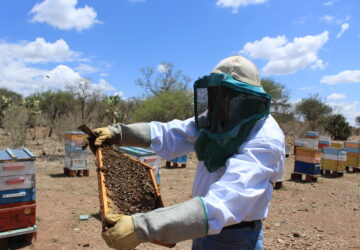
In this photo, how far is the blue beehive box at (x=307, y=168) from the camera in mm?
10629

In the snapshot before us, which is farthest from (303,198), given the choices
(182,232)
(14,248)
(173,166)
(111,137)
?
(182,232)

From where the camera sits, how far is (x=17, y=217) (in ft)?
15.3

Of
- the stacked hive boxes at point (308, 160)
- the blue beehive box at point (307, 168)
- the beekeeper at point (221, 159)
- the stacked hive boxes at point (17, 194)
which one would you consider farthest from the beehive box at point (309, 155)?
the beekeeper at point (221, 159)

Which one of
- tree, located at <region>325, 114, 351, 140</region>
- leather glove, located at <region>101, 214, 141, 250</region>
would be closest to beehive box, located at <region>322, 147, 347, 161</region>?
leather glove, located at <region>101, 214, 141, 250</region>

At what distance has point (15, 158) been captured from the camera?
14.9 feet

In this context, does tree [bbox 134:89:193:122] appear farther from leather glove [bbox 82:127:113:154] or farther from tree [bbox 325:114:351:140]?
leather glove [bbox 82:127:113:154]

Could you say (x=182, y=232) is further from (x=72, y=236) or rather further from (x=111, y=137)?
(x=72, y=236)

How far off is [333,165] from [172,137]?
1175 centimetres

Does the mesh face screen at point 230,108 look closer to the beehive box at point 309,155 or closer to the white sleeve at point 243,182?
the white sleeve at point 243,182

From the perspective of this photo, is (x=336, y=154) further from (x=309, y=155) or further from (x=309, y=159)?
(x=309, y=155)

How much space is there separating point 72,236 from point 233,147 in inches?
174

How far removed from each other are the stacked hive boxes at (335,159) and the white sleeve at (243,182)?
466 inches

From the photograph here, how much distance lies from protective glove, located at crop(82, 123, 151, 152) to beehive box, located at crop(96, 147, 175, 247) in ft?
0.38

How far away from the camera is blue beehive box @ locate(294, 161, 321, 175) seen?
34.9ft
